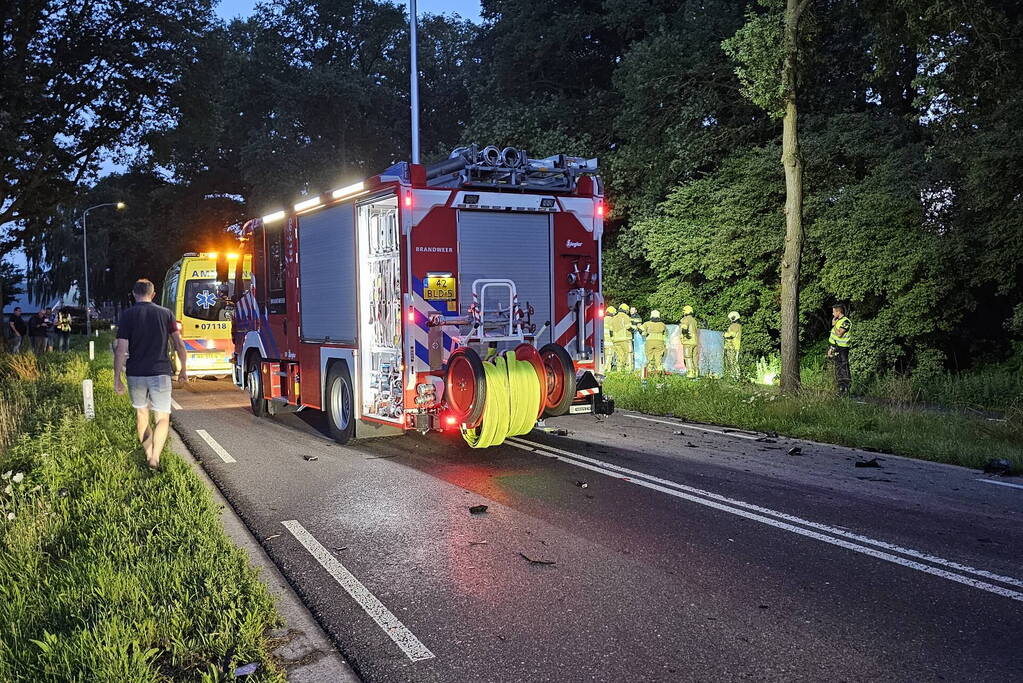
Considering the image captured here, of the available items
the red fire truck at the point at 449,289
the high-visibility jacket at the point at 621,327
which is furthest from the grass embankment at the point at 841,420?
the high-visibility jacket at the point at 621,327

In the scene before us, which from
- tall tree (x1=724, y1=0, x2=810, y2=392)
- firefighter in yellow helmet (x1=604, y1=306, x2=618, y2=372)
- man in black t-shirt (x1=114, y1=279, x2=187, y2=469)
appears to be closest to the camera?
man in black t-shirt (x1=114, y1=279, x2=187, y2=469)

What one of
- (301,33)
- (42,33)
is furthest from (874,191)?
(301,33)

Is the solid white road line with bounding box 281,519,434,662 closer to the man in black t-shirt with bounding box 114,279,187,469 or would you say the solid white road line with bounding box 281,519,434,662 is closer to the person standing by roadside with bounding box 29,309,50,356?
the man in black t-shirt with bounding box 114,279,187,469

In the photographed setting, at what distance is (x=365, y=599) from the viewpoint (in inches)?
197

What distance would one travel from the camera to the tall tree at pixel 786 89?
45.4 ft

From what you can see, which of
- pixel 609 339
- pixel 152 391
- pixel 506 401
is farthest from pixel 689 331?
pixel 152 391

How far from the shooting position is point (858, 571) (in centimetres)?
537

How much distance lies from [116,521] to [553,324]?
5272mm

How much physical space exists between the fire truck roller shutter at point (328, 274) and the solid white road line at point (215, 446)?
1.75 m

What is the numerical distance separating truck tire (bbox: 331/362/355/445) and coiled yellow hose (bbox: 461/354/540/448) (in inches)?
73.6

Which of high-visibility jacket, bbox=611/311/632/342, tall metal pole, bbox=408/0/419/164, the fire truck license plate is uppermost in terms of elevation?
tall metal pole, bbox=408/0/419/164

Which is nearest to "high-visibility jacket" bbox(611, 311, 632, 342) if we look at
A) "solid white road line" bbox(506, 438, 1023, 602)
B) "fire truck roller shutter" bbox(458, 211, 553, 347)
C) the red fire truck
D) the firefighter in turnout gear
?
the firefighter in turnout gear

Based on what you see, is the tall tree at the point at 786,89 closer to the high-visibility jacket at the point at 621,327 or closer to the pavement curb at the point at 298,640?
the high-visibility jacket at the point at 621,327

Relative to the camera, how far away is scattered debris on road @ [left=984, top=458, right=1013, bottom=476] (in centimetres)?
841
